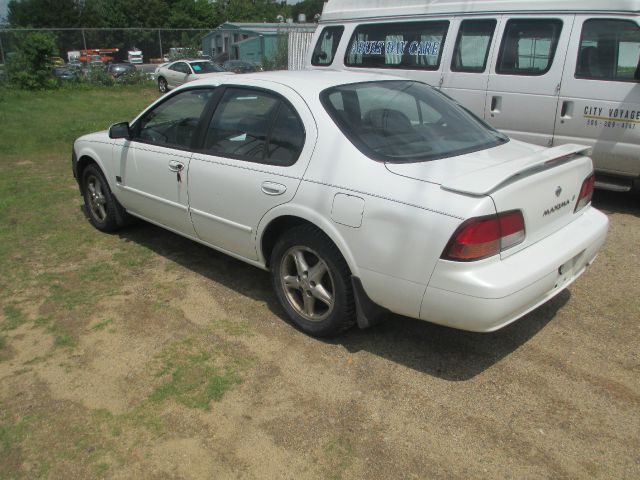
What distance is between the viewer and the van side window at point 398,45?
277 inches

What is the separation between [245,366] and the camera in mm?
3387

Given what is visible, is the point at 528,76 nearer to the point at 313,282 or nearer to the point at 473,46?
the point at 473,46

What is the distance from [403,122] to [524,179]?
94 centimetres

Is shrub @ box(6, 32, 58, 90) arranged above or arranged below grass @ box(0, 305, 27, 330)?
above

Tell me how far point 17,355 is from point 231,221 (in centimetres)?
159

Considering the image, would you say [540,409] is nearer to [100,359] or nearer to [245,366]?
[245,366]

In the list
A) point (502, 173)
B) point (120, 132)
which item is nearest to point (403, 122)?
point (502, 173)

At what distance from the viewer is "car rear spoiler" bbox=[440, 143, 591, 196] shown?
9.29 ft

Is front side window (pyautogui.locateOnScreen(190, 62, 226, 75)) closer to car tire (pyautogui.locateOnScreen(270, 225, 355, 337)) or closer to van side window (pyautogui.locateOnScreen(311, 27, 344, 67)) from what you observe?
van side window (pyautogui.locateOnScreen(311, 27, 344, 67))

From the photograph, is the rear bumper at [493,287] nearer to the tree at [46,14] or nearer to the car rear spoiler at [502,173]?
the car rear spoiler at [502,173]

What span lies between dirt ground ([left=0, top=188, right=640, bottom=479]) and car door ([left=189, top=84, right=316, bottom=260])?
60 cm

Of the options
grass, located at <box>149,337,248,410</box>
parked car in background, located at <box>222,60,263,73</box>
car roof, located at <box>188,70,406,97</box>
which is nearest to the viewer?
grass, located at <box>149,337,248,410</box>

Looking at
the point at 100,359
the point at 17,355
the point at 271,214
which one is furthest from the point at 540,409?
the point at 17,355

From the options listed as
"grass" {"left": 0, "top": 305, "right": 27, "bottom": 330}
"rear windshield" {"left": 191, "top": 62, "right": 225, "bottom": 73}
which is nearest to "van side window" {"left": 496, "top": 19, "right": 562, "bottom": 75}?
"grass" {"left": 0, "top": 305, "right": 27, "bottom": 330}
